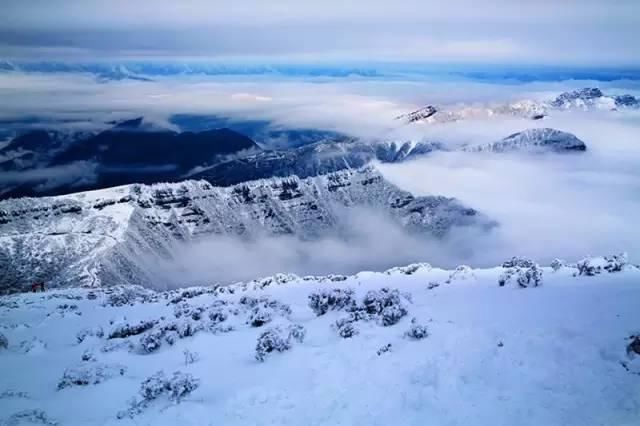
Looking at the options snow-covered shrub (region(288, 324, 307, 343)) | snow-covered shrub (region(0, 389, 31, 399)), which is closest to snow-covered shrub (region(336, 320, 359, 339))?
snow-covered shrub (region(288, 324, 307, 343))

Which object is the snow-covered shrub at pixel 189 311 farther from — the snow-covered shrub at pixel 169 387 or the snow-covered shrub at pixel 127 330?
the snow-covered shrub at pixel 169 387

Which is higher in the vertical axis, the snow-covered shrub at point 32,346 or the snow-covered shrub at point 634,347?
the snow-covered shrub at point 634,347

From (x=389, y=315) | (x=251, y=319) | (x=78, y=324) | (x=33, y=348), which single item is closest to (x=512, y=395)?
(x=389, y=315)

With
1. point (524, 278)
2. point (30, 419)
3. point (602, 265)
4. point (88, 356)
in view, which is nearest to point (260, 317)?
point (88, 356)

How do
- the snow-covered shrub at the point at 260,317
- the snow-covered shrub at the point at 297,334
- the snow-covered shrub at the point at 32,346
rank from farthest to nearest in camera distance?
the snow-covered shrub at the point at 260,317 → the snow-covered shrub at the point at 32,346 → the snow-covered shrub at the point at 297,334

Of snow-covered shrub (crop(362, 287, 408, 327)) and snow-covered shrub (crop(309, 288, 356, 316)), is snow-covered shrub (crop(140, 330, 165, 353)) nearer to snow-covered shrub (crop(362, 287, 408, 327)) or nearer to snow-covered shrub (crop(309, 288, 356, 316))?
snow-covered shrub (crop(309, 288, 356, 316))

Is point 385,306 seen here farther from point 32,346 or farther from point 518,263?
point 32,346

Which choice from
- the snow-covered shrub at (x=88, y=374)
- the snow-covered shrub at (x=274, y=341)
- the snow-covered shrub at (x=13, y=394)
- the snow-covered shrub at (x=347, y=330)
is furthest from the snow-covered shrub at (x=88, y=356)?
the snow-covered shrub at (x=347, y=330)
